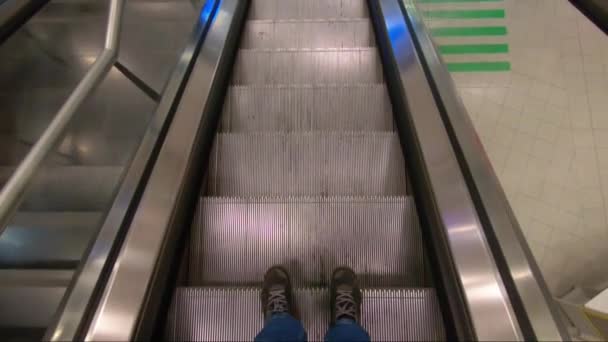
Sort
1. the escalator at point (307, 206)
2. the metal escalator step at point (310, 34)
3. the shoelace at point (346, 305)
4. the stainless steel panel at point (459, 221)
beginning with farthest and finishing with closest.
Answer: the metal escalator step at point (310, 34), the escalator at point (307, 206), the shoelace at point (346, 305), the stainless steel panel at point (459, 221)

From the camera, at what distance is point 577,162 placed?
347 centimetres

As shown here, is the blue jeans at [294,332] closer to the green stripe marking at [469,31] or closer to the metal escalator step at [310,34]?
the metal escalator step at [310,34]

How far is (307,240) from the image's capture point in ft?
5.58

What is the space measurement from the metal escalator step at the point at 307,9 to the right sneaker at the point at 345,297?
2.59 metres

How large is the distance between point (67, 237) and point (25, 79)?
113 centimetres

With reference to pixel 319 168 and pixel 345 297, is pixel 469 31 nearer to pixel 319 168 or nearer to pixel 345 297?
pixel 319 168

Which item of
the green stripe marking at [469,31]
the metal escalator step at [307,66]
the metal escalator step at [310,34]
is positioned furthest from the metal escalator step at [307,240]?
the green stripe marking at [469,31]

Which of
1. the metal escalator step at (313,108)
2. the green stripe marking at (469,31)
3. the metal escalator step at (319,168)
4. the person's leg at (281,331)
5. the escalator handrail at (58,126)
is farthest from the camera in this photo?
the green stripe marking at (469,31)

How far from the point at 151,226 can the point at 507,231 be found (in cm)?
116

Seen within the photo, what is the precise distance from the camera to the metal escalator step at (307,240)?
5.49 ft

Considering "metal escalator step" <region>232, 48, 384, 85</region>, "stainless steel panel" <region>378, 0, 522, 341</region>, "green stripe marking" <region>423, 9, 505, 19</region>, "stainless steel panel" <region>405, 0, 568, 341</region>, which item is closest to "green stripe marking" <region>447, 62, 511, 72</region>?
"green stripe marking" <region>423, 9, 505, 19</region>

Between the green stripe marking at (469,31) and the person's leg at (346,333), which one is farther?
the green stripe marking at (469,31)

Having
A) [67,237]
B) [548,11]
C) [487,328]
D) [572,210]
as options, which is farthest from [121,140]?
[548,11]

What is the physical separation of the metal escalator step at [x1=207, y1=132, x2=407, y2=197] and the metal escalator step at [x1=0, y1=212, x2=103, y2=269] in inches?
25.2
